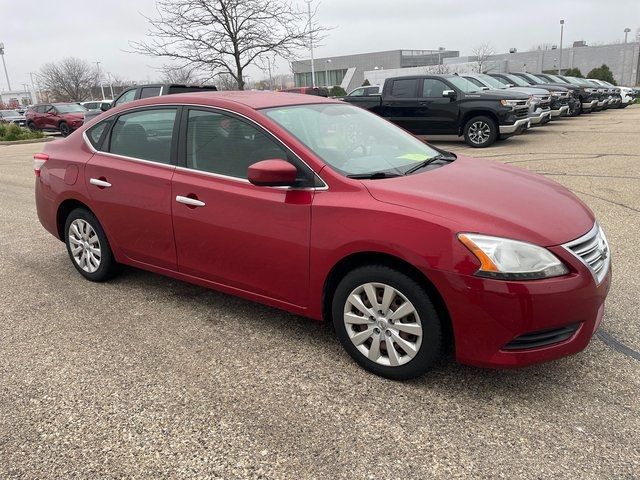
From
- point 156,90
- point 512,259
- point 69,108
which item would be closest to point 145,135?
point 512,259

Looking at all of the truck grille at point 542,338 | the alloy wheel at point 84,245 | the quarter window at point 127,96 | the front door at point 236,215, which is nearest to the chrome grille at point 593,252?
the truck grille at point 542,338

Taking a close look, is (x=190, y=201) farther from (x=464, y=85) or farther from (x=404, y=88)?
(x=464, y=85)

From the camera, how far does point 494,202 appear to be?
114 inches

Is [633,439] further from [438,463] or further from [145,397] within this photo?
[145,397]

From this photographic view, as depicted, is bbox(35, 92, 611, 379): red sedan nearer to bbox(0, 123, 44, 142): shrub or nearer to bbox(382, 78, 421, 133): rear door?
bbox(382, 78, 421, 133): rear door

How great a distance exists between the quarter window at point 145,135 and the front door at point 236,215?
0.22 metres

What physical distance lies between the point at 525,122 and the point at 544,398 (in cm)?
1196

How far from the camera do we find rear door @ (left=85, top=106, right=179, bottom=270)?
389 cm

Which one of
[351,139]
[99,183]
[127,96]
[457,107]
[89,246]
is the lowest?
[89,246]

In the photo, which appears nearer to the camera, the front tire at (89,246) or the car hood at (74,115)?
the front tire at (89,246)

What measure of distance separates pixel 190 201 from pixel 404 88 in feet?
37.6

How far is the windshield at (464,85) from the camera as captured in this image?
13430mm

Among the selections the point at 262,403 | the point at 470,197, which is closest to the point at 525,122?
the point at 470,197

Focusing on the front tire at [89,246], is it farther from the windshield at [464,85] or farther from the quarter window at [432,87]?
the windshield at [464,85]
